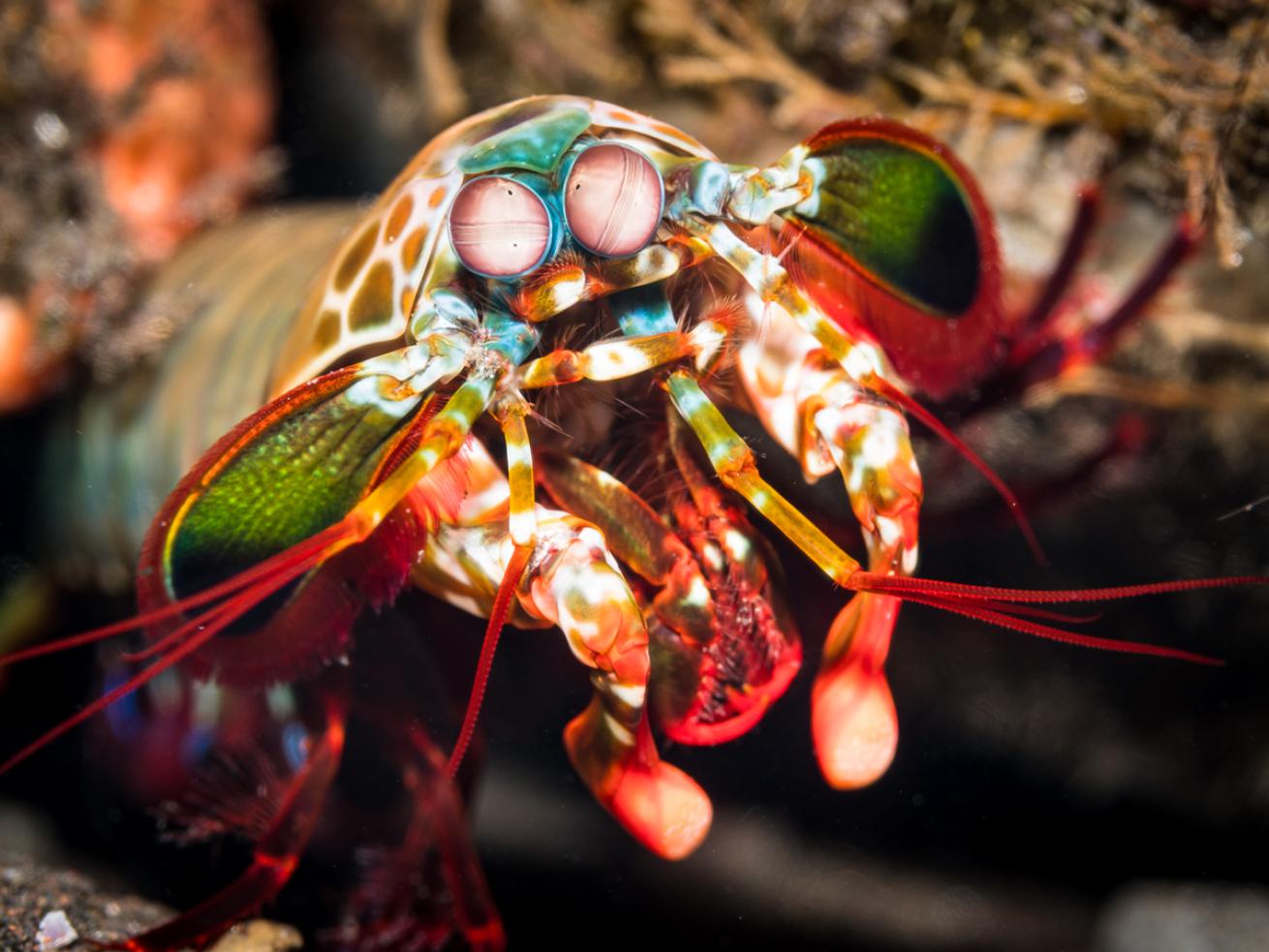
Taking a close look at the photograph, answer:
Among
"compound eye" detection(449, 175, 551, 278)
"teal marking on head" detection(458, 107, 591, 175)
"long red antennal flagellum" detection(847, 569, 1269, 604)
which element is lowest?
"long red antennal flagellum" detection(847, 569, 1269, 604)

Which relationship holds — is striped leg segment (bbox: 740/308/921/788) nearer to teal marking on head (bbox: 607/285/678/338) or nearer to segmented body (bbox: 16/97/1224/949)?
segmented body (bbox: 16/97/1224/949)

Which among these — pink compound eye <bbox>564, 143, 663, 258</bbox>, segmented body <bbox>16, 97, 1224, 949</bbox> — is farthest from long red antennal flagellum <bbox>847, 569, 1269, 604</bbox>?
pink compound eye <bbox>564, 143, 663, 258</bbox>

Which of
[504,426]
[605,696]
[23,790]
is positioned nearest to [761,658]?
[605,696]

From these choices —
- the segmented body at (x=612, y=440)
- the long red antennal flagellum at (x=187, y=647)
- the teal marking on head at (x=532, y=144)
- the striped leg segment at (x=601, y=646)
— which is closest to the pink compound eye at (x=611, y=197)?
the segmented body at (x=612, y=440)

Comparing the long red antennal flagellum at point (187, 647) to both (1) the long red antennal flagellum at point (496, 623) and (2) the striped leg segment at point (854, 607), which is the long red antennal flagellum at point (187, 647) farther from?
(2) the striped leg segment at point (854, 607)

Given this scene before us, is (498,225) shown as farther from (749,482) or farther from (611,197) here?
(749,482)

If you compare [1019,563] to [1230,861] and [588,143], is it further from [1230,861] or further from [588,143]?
[1230,861]
